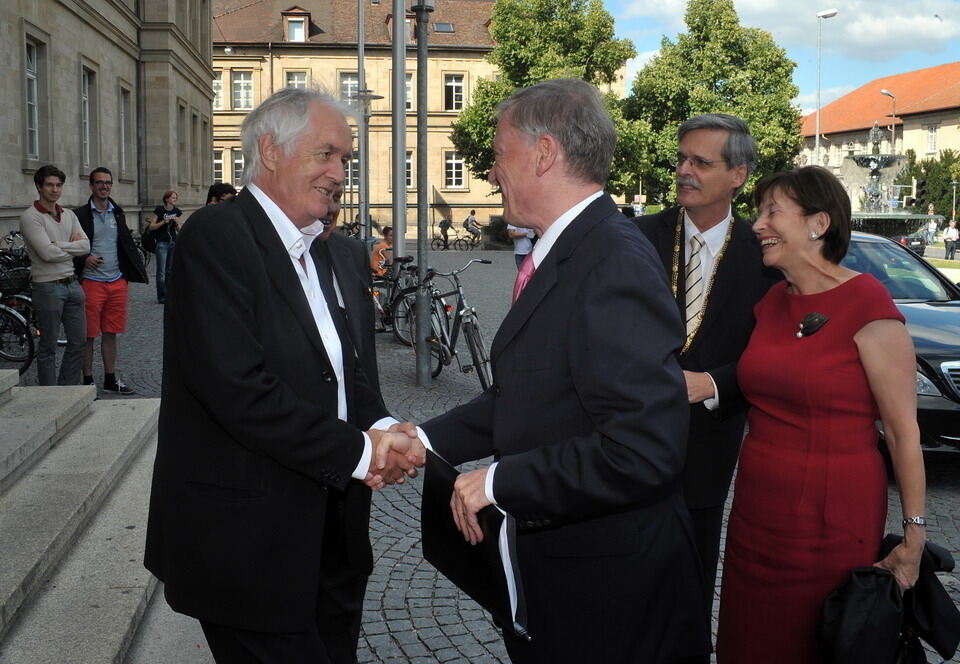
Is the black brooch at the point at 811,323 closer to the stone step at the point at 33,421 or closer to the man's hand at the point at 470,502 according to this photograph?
the man's hand at the point at 470,502

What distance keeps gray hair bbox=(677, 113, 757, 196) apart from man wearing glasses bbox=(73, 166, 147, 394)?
22.1 ft

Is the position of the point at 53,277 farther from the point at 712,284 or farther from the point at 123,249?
the point at 712,284

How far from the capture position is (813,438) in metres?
2.89

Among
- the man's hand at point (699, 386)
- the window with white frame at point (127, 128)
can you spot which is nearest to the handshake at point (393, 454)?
the man's hand at point (699, 386)

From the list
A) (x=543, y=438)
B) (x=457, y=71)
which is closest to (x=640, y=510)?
(x=543, y=438)

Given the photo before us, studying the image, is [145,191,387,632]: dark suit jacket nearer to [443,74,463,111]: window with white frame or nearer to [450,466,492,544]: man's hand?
[450,466,492,544]: man's hand

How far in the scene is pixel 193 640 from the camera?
4.03 metres

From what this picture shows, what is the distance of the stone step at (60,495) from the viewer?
3.92m

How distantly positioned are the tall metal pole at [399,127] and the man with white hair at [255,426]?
33.8ft

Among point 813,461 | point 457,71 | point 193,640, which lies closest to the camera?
point 813,461

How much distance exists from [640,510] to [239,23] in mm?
64107

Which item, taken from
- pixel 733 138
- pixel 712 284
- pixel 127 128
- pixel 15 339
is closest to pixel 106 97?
pixel 127 128

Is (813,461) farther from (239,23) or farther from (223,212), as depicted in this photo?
(239,23)

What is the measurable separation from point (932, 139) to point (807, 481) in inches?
3157
